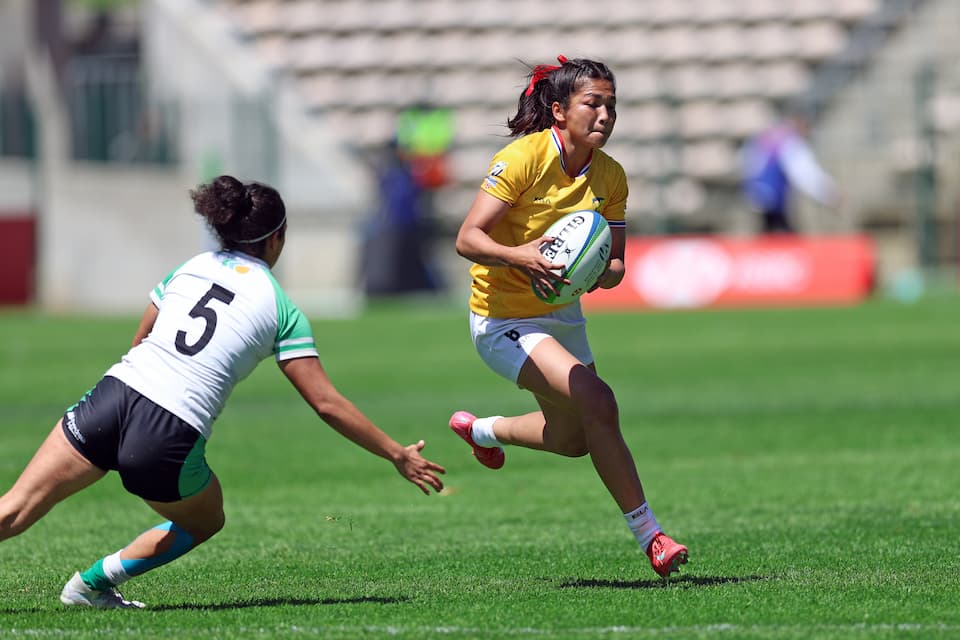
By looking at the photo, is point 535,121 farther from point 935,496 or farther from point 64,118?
point 64,118

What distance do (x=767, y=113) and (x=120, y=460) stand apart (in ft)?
83.2

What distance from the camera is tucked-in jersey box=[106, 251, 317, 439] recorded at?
19.6 feet

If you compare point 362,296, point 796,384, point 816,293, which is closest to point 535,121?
point 796,384

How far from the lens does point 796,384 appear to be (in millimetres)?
15344

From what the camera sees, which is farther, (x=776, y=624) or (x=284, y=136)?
(x=284, y=136)

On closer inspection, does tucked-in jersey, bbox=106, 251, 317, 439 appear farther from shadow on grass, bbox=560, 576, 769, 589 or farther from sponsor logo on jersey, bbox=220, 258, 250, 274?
shadow on grass, bbox=560, 576, 769, 589

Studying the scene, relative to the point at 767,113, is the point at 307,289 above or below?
below

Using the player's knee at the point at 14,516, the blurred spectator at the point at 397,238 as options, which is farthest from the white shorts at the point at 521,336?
the blurred spectator at the point at 397,238

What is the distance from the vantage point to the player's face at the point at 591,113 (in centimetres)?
682

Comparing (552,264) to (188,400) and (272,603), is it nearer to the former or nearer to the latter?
(188,400)

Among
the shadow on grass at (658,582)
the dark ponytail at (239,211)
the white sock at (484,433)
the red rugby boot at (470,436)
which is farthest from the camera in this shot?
the red rugby boot at (470,436)

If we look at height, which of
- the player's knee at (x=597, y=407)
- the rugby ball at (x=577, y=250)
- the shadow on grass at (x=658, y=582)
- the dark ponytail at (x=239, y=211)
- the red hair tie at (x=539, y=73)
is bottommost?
the shadow on grass at (x=658, y=582)

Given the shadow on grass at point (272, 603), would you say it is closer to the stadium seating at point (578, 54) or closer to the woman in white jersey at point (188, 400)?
the woman in white jersey at point (188, 400)

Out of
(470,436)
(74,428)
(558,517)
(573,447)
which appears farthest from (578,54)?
(74,428)
